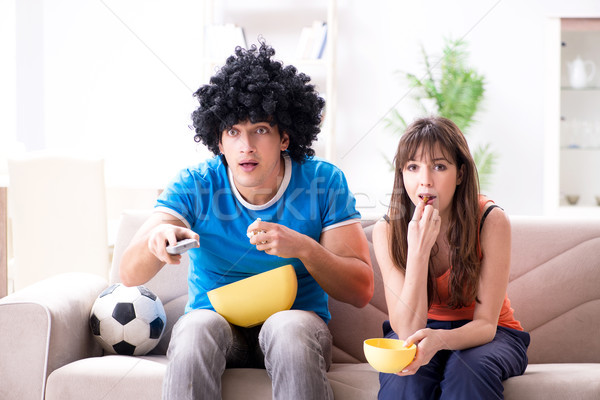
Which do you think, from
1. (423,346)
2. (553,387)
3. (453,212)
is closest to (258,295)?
(423,346)

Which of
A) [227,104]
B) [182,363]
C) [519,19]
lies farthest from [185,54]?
[182,363]

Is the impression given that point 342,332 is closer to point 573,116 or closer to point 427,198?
point 427,198

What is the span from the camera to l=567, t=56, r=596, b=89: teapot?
12.3ft

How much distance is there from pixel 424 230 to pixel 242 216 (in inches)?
19.0

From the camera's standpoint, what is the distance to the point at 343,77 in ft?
13.8

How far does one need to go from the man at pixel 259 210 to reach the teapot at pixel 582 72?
2.71 meters

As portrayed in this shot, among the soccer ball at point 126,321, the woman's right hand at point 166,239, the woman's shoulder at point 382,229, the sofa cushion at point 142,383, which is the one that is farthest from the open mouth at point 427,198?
the soccer ball at point 126,321

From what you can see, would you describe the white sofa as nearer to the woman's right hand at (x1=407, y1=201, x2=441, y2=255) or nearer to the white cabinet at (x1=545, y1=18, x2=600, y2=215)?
the woman's right hand at (x1=407, y1=201, x2=441, y2=255)

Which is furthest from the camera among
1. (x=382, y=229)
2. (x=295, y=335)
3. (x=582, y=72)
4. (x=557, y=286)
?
(x=582, y=72)

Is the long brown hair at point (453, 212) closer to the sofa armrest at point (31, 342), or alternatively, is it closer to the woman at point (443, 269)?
the woman at point (443, 269)

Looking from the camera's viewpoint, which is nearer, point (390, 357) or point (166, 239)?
point (390, 357)

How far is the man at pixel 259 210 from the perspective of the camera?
1504mm

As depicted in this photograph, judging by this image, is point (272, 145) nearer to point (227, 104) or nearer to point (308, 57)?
point (227, 104)

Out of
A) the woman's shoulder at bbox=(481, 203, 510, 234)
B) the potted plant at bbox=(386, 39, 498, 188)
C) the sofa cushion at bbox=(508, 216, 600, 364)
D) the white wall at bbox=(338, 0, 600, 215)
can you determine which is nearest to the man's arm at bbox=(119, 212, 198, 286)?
the woman's shoulder at bbox=(481, 203, 510, 234)
